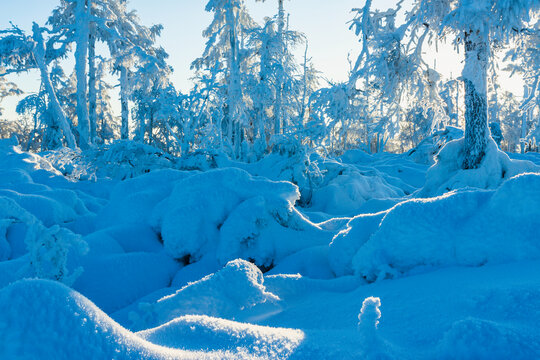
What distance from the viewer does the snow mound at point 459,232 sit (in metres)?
1.90

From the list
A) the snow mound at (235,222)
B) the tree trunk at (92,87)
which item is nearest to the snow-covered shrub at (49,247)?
the snow mound at (235,222)

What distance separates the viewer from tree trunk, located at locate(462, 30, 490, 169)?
5555 millimetres

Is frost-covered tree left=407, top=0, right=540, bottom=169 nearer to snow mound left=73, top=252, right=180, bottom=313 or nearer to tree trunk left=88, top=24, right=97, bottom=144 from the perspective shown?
snow mound left=73, top=252, right=180, bottom=313

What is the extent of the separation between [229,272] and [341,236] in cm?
123

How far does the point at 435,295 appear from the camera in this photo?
1604 mm

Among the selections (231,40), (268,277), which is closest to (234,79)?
(231,40)

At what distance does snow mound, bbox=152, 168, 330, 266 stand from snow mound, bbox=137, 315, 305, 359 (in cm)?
223

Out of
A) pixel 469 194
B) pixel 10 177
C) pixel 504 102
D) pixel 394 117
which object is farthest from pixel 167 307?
pixel 504 102

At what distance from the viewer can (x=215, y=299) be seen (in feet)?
6.59

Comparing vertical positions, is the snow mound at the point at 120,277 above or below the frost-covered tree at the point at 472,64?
below

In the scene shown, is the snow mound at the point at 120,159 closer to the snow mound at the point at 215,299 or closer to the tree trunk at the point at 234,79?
the tree trunk at the point at 234,79

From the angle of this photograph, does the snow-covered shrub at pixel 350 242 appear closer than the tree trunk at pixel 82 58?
Yes

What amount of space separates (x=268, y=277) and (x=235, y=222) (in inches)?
50.6

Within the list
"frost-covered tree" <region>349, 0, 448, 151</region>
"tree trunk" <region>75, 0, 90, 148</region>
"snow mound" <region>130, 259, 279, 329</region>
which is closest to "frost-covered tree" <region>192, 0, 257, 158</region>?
"tree trunk" <region>75, 0, 90, 148</region>
